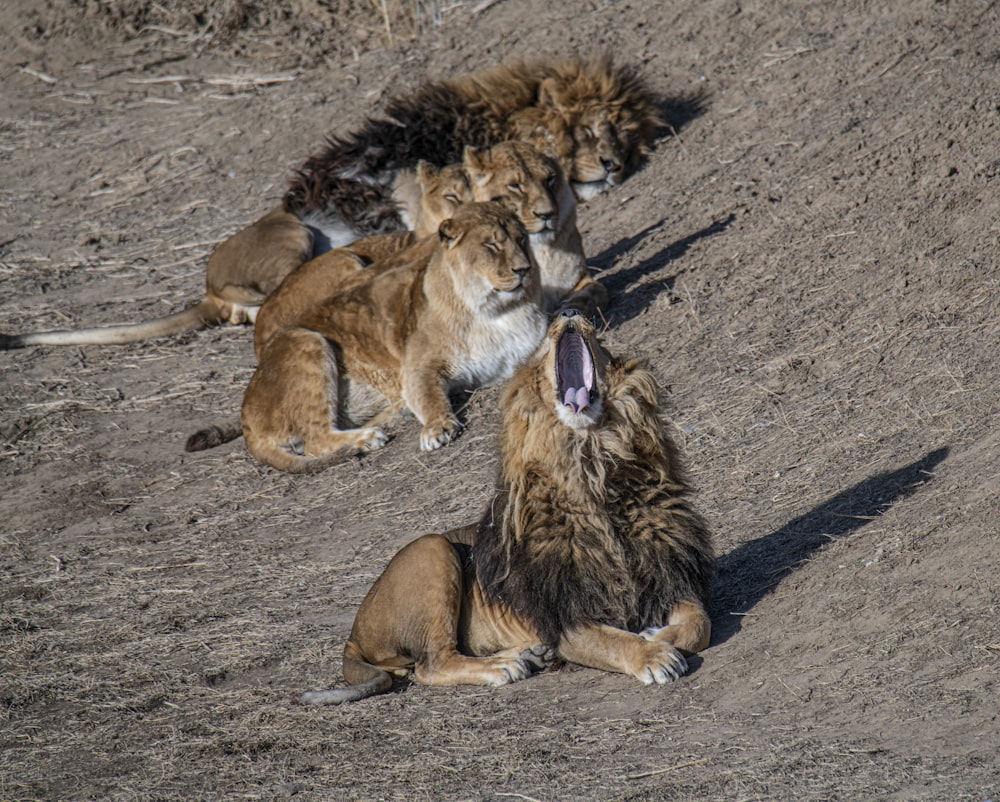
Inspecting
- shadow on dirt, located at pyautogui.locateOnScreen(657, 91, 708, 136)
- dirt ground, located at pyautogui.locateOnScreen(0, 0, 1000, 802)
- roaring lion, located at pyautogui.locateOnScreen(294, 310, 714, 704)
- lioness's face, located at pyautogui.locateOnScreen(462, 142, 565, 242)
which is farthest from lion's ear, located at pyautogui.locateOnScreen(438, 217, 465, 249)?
shadow on dirt, located at pyautogui.locateOnScreen(657, 91, 708, 136)

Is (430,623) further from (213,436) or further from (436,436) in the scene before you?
(213,436)

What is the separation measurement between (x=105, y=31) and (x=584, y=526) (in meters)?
14.5

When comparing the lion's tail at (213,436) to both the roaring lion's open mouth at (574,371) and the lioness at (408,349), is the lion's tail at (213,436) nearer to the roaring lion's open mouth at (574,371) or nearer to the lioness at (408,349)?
the lioness at (408,349)

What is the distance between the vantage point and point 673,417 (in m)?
7.70

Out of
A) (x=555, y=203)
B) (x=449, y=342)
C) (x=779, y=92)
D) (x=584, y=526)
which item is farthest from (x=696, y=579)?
(x=779, y=92)

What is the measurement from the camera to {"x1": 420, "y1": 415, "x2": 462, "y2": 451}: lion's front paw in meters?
8.45

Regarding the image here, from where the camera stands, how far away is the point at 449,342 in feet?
29.2

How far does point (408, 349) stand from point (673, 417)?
2.21 m

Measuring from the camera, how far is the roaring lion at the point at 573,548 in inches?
196

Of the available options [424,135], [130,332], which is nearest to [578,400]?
[130,332]

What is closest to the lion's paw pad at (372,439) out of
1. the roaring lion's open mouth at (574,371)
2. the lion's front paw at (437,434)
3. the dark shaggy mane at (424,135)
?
the lion's front paw at (437,434)

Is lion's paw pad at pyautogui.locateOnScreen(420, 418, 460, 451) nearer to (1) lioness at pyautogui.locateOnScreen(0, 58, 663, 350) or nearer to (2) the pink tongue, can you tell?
(2) the pink tongue

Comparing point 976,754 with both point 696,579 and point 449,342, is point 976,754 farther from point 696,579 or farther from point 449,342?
point 449,342

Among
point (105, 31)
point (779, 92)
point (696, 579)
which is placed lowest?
point (696, 579)
